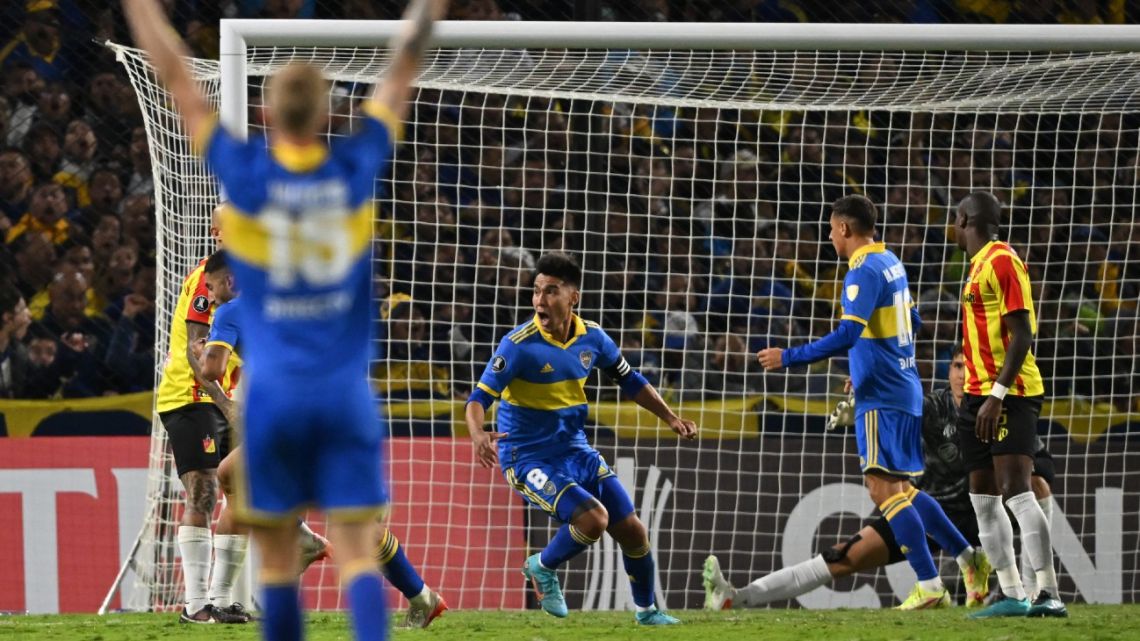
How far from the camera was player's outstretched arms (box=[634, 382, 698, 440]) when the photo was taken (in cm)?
680

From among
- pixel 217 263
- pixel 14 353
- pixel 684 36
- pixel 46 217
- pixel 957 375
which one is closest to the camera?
pixel 217 263

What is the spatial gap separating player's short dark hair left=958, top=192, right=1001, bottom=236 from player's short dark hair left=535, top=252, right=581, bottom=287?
1.86m

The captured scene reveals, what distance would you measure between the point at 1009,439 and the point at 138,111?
691 centimetres

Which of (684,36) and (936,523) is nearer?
(936,523)

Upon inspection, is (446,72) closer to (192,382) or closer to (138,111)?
(192,382)

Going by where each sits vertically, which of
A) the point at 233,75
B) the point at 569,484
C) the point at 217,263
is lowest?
the point at 569,484

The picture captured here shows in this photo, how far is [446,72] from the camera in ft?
27.2

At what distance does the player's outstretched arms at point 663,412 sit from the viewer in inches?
268

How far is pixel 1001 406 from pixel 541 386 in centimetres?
209

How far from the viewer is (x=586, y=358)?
6977 mm

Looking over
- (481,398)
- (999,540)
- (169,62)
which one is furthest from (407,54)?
(999,540)

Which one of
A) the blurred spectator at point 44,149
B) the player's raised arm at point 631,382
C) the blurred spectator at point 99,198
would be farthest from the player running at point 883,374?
the blurred spectator at point 44,149

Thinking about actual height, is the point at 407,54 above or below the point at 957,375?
above

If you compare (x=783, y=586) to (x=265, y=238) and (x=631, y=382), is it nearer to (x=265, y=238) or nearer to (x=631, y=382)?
(x=631, y=382)
